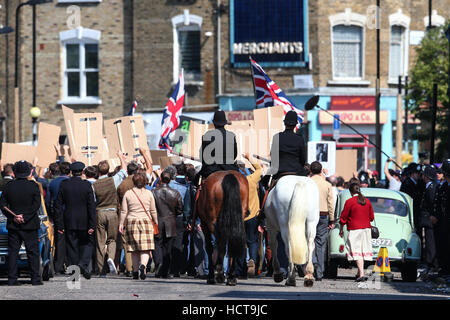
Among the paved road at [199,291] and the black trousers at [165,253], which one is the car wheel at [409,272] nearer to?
the paved road at [199,291]

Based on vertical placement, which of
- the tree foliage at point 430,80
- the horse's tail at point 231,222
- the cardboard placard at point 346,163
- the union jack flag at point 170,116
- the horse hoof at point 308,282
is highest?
the tree foliage at point 430,80

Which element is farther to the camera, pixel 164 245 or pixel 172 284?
pixel 164 245

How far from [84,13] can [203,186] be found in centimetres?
2526

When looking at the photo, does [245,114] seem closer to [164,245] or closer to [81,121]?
[81,121]

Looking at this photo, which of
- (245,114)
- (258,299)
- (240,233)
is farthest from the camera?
(245,114)

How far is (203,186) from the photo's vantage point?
17.0m

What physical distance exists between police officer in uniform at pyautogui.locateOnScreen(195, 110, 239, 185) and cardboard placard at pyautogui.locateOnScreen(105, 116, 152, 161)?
677 cm

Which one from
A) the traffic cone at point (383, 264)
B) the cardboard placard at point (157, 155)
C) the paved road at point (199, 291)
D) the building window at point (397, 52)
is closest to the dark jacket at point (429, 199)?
the traffic cone at point (383, 264)

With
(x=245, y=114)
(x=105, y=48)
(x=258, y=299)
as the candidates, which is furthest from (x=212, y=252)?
(x=105, y=48)

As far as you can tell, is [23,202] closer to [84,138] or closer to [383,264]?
[383,264]

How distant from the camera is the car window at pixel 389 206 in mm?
20859

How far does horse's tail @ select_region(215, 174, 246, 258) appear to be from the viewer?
16.5 metres

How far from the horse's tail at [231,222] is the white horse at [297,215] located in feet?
1.69

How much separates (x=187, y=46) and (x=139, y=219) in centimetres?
2241
